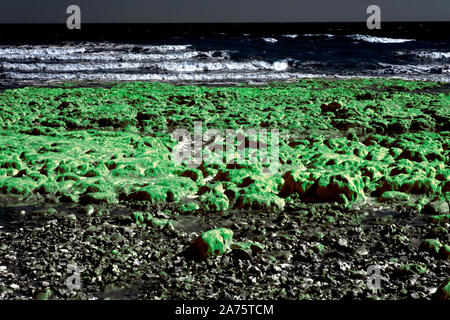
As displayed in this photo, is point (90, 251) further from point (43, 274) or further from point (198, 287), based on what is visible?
point (198, 287)

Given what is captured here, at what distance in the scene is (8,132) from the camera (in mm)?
8469

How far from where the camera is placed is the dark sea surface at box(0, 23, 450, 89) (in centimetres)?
2062

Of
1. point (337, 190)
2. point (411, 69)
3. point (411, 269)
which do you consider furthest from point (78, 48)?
point (411, 269)

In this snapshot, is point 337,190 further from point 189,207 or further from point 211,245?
point 211,245

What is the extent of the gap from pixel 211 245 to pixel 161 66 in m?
21.0

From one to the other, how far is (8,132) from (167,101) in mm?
4628

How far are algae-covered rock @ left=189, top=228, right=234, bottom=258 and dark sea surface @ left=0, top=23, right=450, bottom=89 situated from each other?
47.3ft

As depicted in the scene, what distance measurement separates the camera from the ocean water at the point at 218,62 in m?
20.7

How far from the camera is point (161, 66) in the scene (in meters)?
24.0

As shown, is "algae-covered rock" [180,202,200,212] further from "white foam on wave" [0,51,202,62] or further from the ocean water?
"white foam on wave" [0,51,202,62]

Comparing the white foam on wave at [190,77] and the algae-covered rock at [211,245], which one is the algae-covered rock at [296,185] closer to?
the algae-covered rock at [211,245]
